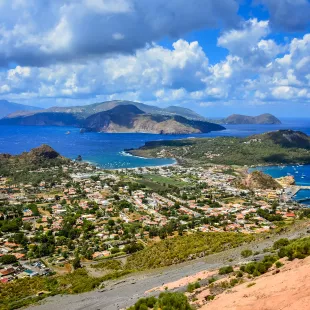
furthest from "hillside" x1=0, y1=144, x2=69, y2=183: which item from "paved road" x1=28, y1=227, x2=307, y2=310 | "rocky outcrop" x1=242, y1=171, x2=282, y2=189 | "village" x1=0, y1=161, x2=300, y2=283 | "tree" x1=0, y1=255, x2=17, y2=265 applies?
"paved road" x1=28, y1=227, x2=307, y2=310

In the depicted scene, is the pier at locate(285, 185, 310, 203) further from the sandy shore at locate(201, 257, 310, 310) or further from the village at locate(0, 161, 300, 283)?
the sandy shore at locate(201, 257, 310, 310)

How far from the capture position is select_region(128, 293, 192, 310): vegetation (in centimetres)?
1446

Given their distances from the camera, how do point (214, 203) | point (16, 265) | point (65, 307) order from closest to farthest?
point (65, 307) → point (16, 265) → point (214, 203)

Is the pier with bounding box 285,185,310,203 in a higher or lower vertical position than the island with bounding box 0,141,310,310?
lower

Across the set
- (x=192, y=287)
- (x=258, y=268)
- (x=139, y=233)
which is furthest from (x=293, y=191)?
(x=192, y=287)

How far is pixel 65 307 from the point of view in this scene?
22.6 m

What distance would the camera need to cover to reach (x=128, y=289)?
2375 centimetres

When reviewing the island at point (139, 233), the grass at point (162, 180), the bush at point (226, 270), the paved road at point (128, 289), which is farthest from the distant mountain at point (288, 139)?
the bush at point (226, 270)

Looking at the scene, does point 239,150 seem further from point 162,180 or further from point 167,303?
point 167,303

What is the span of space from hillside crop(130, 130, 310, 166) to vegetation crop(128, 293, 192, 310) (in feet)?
359

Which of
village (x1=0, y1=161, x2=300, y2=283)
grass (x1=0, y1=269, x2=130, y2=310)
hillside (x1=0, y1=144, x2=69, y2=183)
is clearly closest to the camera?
grass (x1=0, y1=269, x2=130, y2=310)

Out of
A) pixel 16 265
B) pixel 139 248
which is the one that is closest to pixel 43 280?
pixel 16 265

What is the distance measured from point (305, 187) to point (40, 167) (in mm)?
79991

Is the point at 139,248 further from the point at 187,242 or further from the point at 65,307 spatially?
the point at 65,307
